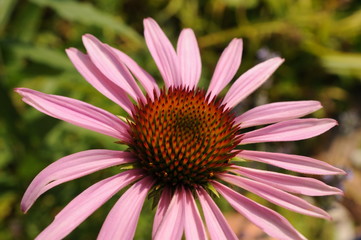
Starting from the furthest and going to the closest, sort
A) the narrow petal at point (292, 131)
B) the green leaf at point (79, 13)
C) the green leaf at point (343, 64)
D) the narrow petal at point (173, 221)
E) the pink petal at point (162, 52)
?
the green leaf at point (343, 64)
the green leaf at point (79, 13)
the pink petal at point (162, 52)
the narrow petal at point (292, 131)
the narrow petal at point (173, 221)

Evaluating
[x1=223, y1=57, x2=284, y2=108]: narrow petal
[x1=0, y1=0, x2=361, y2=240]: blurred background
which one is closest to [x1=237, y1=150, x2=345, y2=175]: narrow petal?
[x1=223, y1=57, x2=284, y2=108]: narrow petal

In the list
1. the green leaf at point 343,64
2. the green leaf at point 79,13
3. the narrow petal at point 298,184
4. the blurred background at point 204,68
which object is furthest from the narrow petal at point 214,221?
the green leaf at point 343,64

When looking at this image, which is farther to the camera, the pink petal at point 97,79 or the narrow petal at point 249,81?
the narrow petal at point 249,81

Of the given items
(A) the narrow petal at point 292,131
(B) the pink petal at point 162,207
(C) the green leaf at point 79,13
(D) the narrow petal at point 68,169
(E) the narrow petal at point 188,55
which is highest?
(C) the green leaf at point 79,13

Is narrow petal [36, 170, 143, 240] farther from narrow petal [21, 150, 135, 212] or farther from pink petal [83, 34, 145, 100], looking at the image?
pink petal [83, 34, 145, 100]

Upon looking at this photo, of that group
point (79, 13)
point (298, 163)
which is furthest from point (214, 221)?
point (79, 13)

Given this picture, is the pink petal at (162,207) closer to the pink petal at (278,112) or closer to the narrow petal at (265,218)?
the narrow petal at (265,218)
